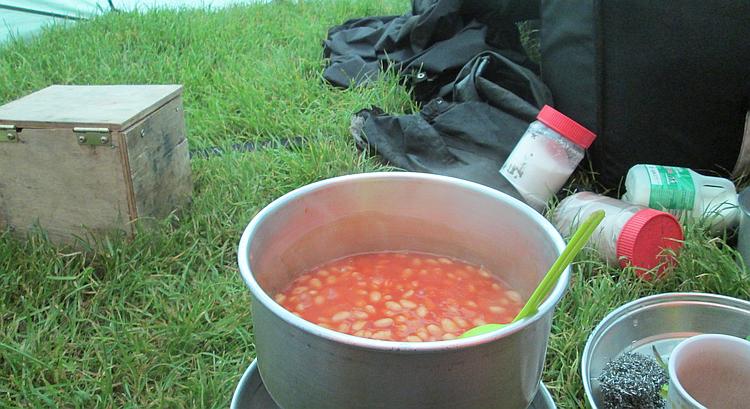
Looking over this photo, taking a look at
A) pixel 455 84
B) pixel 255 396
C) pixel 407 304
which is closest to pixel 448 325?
pixel 407 304

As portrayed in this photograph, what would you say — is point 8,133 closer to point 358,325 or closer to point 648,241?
point 358,325

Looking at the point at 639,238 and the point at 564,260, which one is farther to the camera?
the point at 639,238

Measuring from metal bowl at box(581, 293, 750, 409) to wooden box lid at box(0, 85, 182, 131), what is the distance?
1.05m

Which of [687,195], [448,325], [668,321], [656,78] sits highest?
[656,78]

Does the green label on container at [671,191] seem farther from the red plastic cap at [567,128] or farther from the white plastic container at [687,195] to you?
the red plastic cap at [567,128]

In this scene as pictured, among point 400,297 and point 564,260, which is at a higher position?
point 564,260

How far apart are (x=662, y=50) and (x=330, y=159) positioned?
2.88 feet

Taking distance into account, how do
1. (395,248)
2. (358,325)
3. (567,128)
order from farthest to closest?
(567,128) < (395,248) < (358,325)

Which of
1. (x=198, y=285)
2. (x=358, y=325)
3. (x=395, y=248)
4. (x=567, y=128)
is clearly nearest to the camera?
(x=358, y=325)

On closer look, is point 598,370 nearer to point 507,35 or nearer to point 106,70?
point 507,35

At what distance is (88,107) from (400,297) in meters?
0.94

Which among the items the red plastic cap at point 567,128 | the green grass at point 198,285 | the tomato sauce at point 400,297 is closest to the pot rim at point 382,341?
the tomato sauce at point 400,297

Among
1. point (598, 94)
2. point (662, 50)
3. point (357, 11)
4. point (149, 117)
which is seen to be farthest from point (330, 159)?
point (357, 11)

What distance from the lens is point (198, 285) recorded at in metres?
1.38
